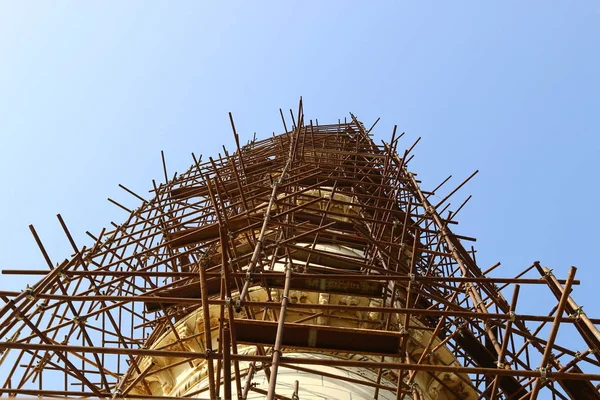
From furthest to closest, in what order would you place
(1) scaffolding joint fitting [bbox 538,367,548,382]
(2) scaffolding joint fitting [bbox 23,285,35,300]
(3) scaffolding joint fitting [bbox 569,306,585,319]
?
1. (2) scaffolding joint fitting [bbox 23,285,35,300]
2. (3) scaffolding joint fitting [bbox 569,306,585,319]
3. (1) scaffolding joint fitting [bbox 538,367,548,382]

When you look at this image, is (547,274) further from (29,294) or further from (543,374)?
(29,294)

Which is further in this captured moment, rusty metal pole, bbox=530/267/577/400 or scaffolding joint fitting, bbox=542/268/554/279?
scaffolding joint fitting, bbox=542/268/554/279

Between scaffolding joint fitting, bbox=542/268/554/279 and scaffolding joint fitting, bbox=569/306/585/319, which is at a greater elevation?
scaffolding joint fitting, bbox=542/268/554/279

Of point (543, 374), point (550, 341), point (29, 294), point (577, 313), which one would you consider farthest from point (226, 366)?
point (577, 313)

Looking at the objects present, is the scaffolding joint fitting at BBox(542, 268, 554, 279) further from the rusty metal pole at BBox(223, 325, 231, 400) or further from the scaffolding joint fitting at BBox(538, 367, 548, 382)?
the rusty metal pole at BBox(223, 325, 231, 400)

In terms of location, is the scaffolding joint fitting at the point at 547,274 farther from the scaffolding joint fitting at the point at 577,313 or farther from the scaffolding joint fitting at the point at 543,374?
the scaffolding joint fitting at the point at 543,374

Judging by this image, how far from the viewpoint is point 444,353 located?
10.9 meters

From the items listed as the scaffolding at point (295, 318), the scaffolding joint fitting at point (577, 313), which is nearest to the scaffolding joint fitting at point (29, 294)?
the scaffolding at point (295, 318)

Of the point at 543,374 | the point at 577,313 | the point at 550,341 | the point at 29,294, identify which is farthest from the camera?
the point at 29,294

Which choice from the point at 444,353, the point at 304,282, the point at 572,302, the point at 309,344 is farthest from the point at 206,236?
the point at 572,302

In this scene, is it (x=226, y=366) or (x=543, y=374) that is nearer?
(x=226, y=366)

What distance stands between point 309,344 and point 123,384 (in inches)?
150

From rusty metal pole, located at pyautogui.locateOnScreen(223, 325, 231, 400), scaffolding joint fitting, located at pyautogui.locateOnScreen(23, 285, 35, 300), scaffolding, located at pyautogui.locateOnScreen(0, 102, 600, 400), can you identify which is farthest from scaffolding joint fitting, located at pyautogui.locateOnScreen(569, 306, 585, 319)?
scaffolding joint fitting, located at pyautogui.locateOnScreen(23, 285, 35, 300)

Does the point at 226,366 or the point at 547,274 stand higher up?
the point at 547,274
